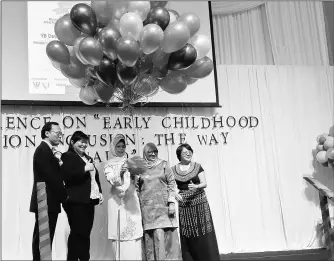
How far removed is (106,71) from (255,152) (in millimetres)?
2923

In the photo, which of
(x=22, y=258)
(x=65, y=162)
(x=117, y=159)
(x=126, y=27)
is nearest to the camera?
(x=126, y=27)

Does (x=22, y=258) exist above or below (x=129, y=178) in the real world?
below

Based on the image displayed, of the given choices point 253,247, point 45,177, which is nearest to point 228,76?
point 253,247

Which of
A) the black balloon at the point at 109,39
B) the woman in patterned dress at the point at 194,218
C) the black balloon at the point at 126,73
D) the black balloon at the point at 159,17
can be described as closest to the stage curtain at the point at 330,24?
the woman in patterned dress at the point at 194,218

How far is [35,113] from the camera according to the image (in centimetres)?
507

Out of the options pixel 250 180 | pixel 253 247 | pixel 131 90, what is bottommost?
pixel 253 247

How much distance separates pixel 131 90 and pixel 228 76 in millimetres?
2399

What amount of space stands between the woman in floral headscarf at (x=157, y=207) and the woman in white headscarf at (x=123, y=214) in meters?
0.08

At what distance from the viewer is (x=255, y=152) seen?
574 cm

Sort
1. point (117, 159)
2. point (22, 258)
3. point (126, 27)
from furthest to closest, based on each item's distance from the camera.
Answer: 1. point (22, 258)
2. point (117, 159)
3. point (126, 27)

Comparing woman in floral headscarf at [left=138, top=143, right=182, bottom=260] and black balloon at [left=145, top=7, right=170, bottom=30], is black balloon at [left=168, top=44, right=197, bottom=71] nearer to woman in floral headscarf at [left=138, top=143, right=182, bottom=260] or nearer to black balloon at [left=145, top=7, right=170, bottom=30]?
black balloon at [left=145, top=7, right=170, bottom=30]

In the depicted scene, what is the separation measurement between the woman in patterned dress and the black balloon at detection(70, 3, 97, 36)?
5.06 ft

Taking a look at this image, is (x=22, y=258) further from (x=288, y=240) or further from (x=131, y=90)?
(x=288, y=240)

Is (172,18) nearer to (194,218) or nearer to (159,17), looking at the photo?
(159,17)
